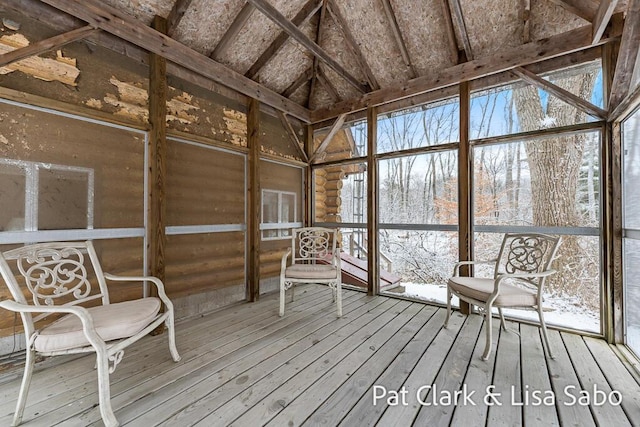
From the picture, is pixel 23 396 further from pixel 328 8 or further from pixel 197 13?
pixel 328 8

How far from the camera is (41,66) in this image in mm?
1946

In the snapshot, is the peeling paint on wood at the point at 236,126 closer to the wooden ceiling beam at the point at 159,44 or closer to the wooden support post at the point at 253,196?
the wooden support post at the point at 253,196

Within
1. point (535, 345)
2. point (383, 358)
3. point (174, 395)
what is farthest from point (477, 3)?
point (174, 395)

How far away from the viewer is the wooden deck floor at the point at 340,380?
1.43 meters

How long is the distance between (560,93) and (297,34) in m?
2.70

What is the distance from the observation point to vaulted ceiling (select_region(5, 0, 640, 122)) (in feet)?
7.30

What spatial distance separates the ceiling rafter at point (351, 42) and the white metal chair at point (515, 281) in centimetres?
257

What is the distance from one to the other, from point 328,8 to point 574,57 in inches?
103

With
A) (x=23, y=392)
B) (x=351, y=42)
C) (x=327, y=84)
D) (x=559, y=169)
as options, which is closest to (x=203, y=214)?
(x=23, y=392)

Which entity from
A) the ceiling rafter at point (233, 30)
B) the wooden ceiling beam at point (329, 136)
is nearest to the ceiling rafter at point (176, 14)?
the ceiling rafter at point (233, 30)

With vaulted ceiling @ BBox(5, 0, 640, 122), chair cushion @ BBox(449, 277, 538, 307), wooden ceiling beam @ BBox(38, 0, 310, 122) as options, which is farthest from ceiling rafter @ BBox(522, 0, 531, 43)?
wooden ceiling beam @ BBox(38, 0, 310, 122)

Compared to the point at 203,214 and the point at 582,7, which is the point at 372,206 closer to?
the point at 203,214

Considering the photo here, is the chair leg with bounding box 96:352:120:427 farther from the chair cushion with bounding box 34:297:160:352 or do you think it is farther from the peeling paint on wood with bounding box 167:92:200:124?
the peeling paint on wood with bounding box 167:92:200:124

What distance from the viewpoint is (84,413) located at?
4.76ft
